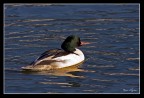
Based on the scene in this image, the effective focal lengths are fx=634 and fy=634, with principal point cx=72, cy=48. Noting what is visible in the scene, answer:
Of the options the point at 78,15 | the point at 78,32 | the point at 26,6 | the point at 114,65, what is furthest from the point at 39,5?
the point at 114,65

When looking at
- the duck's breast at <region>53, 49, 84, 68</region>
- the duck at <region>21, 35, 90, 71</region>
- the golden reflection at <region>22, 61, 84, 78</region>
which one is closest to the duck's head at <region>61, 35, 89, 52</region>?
the duck at <region>21, 35, 90, 71</region>

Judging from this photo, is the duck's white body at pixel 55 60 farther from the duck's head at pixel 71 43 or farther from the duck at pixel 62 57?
the duck's head at pixel 71 43

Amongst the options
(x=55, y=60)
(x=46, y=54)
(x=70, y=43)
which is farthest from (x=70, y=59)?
(x=46, y=54)

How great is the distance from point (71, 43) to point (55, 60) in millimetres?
1175

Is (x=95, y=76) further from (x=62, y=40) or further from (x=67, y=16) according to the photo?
(x=67, y=16)

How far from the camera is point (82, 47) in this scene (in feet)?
68.7

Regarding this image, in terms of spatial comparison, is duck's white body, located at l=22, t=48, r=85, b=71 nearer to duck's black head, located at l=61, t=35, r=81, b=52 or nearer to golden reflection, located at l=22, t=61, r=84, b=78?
golden reflection, located at l=22, t=61, r=84, b=78

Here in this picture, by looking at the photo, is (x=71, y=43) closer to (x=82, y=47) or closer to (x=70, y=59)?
(x=70, y=59)

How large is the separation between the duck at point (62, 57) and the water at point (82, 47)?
26cm

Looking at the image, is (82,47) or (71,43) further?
(82,47)

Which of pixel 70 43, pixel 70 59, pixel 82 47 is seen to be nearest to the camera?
pixel 70 59

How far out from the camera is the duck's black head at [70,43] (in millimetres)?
19984

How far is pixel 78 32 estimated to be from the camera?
2188 cm

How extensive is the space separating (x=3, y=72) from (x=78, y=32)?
4.37 meters
